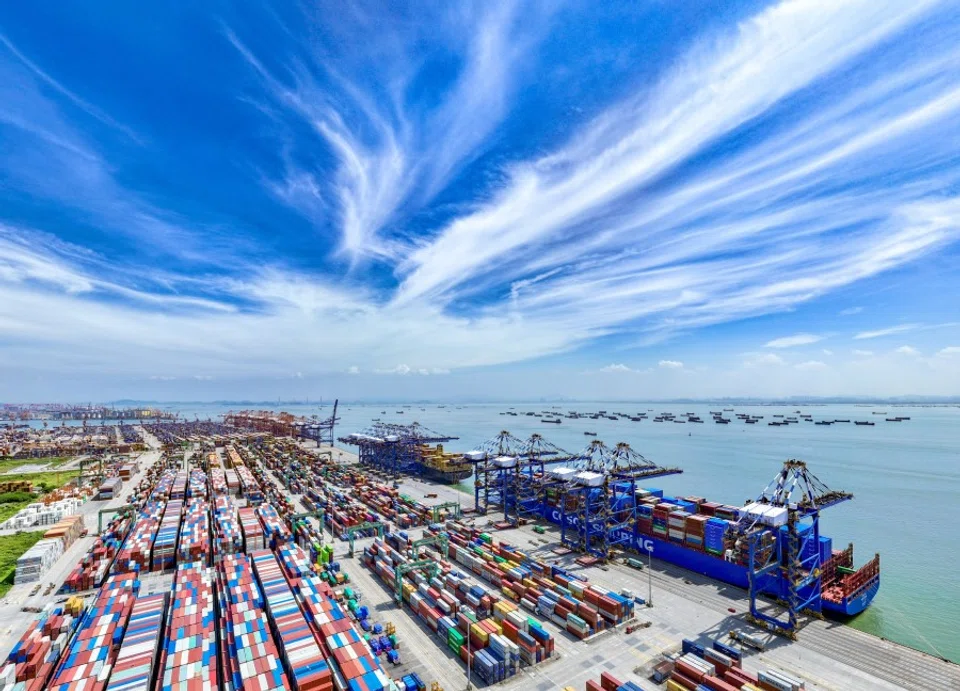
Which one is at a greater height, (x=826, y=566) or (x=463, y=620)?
(x=826, y=566)

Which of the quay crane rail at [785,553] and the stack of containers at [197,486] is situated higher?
the quay crane rail at [785,553]

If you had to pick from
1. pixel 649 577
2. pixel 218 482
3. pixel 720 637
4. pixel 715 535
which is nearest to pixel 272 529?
pixel 649 577

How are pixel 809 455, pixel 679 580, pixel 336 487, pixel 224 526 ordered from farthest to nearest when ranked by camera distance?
pixel 809 455
pixel 336 487
pixel 224 526
pixel 679 580

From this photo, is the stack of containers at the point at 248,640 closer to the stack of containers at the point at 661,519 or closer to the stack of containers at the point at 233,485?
the stack of containers at the point at 661,519

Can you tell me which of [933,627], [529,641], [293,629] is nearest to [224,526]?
[293,629]

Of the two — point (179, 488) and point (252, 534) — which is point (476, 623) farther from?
point (179, 488)

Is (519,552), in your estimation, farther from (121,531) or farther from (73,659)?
(121,531)

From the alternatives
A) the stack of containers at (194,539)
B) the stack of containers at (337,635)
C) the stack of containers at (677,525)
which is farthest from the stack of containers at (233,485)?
the stack of containers at (677,525)

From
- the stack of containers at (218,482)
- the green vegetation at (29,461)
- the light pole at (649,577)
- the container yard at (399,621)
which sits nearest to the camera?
the container yard at (399,621)
